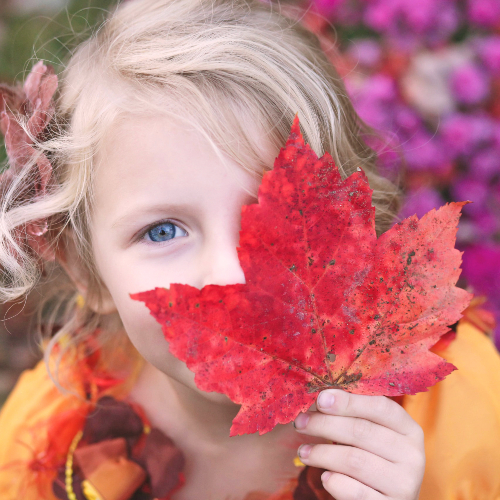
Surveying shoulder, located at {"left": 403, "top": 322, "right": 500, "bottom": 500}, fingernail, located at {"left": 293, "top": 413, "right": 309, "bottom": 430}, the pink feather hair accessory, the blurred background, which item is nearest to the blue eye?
the pink feather hair accessory

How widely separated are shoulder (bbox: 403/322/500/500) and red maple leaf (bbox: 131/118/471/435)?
46 cm

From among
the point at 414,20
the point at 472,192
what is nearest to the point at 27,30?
the point at 414,20

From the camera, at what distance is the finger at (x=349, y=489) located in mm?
609

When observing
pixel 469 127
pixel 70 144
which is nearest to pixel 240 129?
pixel 70 144

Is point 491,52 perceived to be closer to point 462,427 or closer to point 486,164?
point 486,164

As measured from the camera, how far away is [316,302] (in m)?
0.56

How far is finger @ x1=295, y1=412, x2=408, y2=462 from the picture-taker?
621mm

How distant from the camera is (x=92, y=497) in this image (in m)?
1.04

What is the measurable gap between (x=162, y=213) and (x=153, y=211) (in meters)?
0.01

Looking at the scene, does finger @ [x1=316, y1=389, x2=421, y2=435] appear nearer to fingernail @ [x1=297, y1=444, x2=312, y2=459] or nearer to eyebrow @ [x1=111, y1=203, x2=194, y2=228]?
fingernail @ [x1=297, y1=444, x2=312, y2=459]

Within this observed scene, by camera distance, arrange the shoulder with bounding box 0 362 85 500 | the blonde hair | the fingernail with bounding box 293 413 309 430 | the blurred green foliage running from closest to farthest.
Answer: the fingernail with bounding box 293 413 309 430 → the blonde hair → the shoulder with bounding box 0 362 85 500 → the blurred green foliage

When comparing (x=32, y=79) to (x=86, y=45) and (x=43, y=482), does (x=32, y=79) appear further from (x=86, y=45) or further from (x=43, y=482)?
(x=43, y=482)

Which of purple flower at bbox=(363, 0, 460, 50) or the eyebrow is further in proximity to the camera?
purple flower at bbox=(363, 0, 460, 50)

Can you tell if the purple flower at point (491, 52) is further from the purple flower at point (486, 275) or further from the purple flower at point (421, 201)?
the purple flower at point (486, 275)
